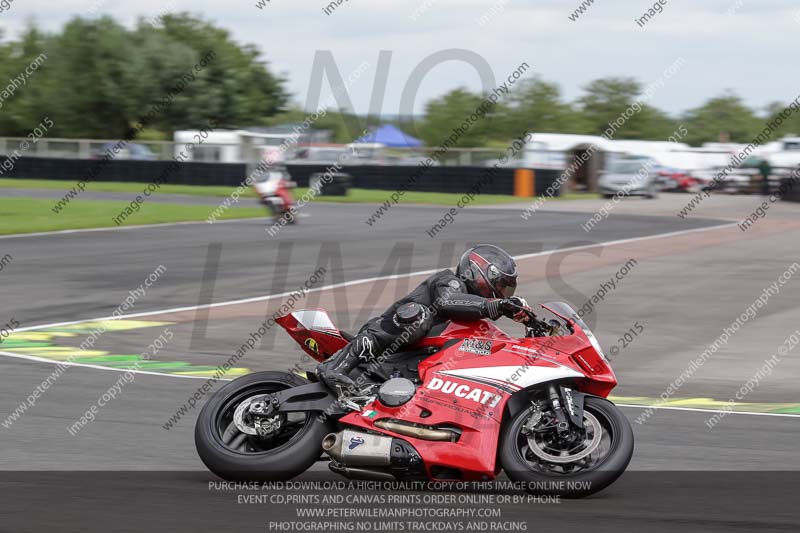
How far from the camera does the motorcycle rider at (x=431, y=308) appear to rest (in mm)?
6762

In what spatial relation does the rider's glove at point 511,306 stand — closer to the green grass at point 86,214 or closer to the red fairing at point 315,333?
the red fairing at point 315,333

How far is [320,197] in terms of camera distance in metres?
42.7

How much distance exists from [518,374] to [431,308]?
708 millimetres

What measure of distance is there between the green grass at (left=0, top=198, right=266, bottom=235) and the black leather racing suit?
21770 millimetres

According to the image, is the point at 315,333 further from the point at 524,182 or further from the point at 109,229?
the point at 524,182

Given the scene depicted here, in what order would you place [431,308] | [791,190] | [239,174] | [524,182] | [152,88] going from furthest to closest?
[152,88]
[239,174]
[524,182]
[791,190]
[431,308]

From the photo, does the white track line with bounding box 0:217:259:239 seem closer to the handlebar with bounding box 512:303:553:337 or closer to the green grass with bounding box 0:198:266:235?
the green grass with bounding box 0:198:266:235

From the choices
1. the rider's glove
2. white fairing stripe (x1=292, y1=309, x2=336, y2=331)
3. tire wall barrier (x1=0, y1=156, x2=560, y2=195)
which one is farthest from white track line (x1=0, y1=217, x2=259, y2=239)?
the rider's glove

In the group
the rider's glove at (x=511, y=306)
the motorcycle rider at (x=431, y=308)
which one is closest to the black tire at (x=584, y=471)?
the rider's glove at (x=511, y=306)

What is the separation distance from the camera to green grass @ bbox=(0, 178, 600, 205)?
137 feet

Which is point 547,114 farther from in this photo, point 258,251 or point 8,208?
point 258,251

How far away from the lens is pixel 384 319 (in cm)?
695

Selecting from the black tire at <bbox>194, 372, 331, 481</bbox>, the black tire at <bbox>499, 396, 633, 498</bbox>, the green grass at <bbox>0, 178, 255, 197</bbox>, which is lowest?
the green grass at <bbox>0, 178, 255, 197</bbox>

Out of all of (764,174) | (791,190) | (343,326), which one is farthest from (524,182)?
(343,326)
